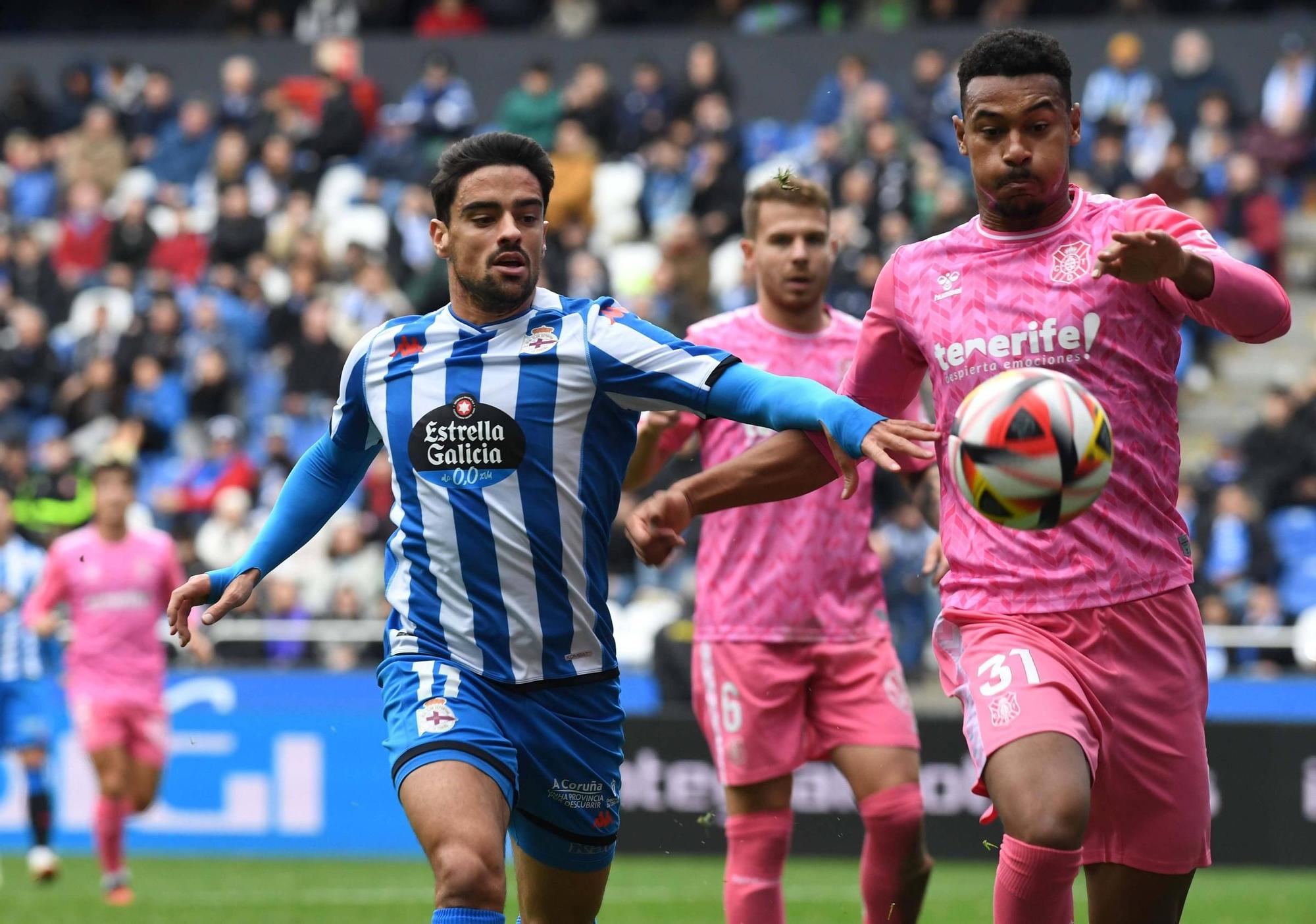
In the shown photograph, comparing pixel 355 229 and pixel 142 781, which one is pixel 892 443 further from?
pixel 355 229

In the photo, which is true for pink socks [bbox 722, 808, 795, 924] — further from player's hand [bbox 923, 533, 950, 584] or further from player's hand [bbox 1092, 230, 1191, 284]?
player's hand [bbox 1092, 230, 1191, 284]

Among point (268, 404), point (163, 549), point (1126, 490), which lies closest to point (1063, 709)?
point (1126, 490)

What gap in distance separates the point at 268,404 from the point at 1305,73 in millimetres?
10340

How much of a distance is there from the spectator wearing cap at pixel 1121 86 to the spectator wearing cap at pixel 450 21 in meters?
7.50

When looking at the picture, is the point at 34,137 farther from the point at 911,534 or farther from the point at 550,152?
the point at 911,534

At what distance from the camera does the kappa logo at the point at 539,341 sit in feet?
19.5

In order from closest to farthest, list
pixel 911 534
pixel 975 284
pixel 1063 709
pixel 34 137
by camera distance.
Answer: pixel 1063 709 < pixel 975 284 < pixel 911 534 < pixel 34 137

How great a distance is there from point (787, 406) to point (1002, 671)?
94 cm

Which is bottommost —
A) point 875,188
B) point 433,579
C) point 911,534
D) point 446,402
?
point 911,534

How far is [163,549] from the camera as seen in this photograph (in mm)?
13031

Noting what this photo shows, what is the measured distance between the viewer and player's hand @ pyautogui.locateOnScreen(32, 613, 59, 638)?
1252 cm

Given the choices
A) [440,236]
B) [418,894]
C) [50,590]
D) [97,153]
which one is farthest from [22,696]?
[97,153]

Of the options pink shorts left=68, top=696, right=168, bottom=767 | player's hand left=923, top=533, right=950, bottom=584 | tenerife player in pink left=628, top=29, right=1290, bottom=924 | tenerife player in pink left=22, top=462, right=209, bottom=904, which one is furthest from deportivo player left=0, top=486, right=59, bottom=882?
tenerife player in pink left=628, top=29, right=1290, bottom=924

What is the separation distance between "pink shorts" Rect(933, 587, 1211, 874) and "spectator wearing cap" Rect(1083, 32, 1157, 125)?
45.2 ft
